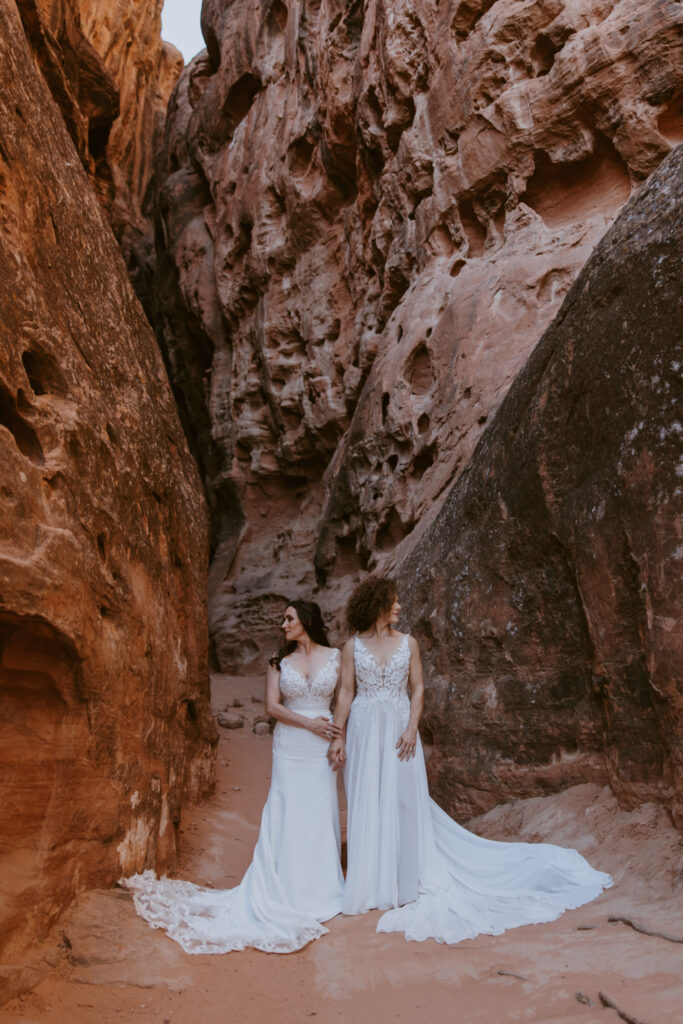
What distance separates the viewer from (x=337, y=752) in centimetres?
514

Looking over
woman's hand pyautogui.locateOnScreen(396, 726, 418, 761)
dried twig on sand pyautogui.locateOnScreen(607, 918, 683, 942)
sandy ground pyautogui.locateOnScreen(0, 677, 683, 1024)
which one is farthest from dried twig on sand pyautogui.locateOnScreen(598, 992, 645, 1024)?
woman's hand pyautogui.locateOnScreen(396, 726, 418, 761)

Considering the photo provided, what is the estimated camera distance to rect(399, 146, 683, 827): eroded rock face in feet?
15.2

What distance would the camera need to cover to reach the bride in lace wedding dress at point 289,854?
444cm

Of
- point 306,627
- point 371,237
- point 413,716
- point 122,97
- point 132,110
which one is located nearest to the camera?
point 413,716

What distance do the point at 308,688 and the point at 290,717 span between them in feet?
0.70

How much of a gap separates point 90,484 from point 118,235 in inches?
744

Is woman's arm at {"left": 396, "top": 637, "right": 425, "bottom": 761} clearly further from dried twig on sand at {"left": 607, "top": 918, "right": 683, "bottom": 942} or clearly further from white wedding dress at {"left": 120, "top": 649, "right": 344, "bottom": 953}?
dried twig on sand at {"left": 607, "top": 918, "right": 683, "bottom": 942}

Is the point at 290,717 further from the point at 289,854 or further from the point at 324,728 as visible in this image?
the point at 289,854

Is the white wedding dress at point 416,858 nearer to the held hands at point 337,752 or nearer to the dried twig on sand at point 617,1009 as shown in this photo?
the held hands at point 337,752

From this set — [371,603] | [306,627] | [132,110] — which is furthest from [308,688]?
[132,110]

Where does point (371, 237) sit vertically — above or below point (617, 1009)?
above

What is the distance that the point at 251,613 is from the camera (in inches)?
574

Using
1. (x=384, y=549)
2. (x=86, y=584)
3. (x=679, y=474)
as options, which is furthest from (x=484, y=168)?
(x=86, y=584)

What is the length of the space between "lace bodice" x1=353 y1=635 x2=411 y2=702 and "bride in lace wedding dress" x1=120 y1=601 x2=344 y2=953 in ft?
0.65
